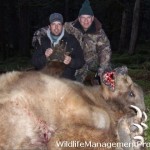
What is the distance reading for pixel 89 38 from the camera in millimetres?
9969

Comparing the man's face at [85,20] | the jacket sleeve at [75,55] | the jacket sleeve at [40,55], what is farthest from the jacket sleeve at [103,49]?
the jacket sleeve at [40,55]

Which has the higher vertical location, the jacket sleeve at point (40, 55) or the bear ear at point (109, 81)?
the bear ear at point (109, 81)

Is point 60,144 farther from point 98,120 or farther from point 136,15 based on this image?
point 136,15

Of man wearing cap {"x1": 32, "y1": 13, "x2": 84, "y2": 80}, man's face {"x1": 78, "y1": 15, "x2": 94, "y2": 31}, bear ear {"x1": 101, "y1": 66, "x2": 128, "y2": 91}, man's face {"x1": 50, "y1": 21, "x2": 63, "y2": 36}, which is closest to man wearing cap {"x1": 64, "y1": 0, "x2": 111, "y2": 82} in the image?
man's face {"x1": 78, "y1": 15, "x2": 94, "y2": 31}

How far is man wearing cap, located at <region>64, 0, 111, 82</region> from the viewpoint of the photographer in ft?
31.3

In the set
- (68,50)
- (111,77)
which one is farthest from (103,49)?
(111,77)

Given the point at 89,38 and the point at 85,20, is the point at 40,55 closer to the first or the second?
the point at 85,20

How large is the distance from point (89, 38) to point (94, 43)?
0.17 metres

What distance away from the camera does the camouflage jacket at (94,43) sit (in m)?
9.66

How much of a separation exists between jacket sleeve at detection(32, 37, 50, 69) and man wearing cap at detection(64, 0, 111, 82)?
1.24 meters

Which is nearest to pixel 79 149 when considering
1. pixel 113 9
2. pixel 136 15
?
pixel 136 15

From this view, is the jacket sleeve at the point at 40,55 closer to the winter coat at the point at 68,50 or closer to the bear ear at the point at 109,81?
the winter coat at the point at 68,50

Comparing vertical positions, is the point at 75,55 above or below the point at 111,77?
below

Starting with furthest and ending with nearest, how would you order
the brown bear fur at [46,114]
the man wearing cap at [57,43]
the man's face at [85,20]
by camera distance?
the man's face at [85,20], the man wearing cap at [57,43], the brown bear fur at [46,114]
